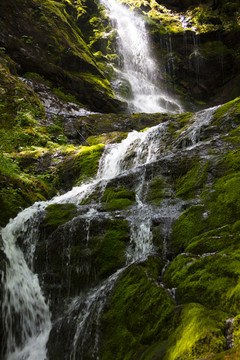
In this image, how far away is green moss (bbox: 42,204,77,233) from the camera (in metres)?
7.03

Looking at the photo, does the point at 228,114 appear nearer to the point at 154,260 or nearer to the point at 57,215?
the point at 57,215

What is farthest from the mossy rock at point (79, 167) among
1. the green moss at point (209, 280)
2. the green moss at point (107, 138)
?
the green moss at point (209, 280)

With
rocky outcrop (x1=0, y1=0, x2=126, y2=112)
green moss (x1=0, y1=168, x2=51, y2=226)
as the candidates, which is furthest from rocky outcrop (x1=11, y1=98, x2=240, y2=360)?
rocky outcrop (x1=0, y1=0, x2=126, y2=112)

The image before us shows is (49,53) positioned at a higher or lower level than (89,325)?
higher

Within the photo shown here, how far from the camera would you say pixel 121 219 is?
6.54m

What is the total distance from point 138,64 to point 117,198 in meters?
23.9

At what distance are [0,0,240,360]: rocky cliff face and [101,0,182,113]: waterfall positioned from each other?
6961mm

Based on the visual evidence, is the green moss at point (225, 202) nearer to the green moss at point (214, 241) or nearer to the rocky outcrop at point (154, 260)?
the rocky outcrop at point (154, 260)

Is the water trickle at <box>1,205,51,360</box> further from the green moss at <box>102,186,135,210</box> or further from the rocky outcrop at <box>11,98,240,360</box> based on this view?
the green moss at <box>102,186,135,210</box>

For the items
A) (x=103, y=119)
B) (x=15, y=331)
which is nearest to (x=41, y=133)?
(x=103, y=119)

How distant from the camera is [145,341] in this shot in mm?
3586

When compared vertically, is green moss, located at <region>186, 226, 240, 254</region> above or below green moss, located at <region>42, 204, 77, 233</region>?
below

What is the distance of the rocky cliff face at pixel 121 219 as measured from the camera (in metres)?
3.62

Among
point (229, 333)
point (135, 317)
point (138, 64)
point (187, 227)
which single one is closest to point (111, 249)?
point (187, 227)
